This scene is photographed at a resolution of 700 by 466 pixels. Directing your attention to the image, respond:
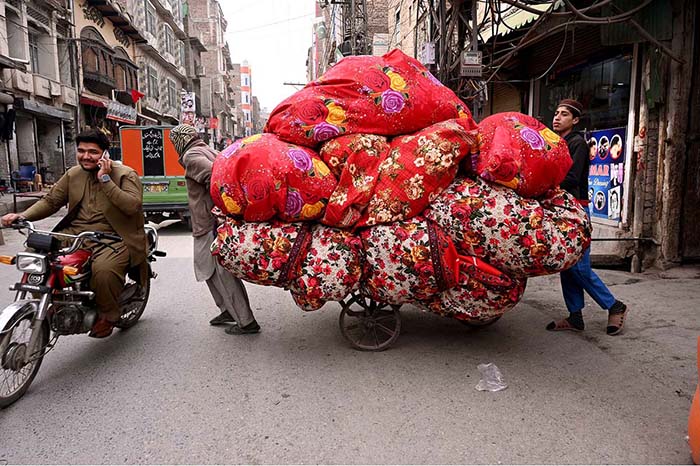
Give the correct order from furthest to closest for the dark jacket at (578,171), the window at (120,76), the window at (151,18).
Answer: the window at (151,18), the window at (120,76), the dark jacket at (578,171)

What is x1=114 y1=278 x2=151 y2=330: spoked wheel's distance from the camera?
4016 millimetres

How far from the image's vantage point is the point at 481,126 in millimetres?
3383

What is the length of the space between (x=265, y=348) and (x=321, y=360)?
0.52 m

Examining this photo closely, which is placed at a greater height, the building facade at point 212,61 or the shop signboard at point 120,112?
the building facade at point 212,61

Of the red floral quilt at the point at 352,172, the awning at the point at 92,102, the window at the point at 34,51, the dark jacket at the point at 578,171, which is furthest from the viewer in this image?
the awning at the point at 92,102

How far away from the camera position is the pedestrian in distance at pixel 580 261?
3.91 m

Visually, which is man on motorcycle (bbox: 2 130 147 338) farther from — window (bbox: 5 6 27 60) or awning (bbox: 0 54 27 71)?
window (bbox: 5 6 27 60)

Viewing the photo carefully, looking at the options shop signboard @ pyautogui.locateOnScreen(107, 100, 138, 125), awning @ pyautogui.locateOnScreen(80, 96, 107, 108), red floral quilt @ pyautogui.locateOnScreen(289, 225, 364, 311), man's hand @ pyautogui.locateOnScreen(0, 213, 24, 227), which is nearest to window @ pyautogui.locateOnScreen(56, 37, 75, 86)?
awning @ pyautogui.locateOnScreen(80, 96, 107, 108)

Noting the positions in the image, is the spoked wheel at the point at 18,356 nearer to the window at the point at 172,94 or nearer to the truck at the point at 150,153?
the truck at the point at 150,153

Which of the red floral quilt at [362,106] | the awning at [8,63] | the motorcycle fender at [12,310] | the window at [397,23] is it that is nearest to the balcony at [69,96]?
the awning at [8,63]

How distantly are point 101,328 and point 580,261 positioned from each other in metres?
3.56

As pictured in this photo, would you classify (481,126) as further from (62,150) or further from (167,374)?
(62,150)

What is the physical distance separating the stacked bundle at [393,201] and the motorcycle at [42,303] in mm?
928

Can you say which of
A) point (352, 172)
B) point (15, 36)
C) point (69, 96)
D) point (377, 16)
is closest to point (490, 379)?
point (352, 172)
